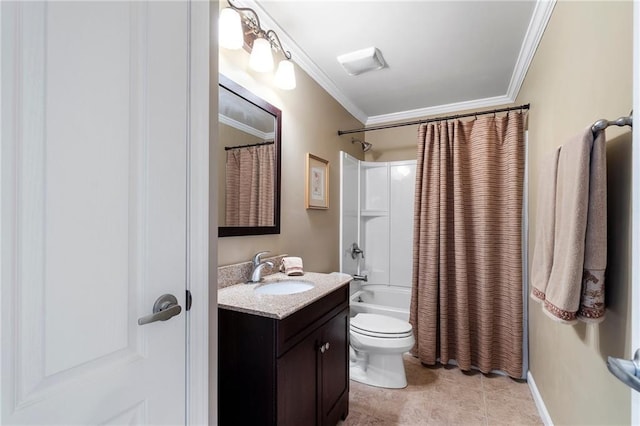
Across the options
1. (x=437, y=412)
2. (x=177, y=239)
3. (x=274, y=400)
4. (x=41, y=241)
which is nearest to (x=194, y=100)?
(x=177, y=239)

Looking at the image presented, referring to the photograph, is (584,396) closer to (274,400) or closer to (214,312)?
(274,400)

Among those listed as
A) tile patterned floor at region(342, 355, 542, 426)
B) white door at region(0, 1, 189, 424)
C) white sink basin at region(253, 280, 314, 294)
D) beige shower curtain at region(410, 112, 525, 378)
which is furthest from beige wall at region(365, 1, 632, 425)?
white door at region(0, 1, 189, 424)

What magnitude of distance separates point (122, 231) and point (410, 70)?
2.36 meters

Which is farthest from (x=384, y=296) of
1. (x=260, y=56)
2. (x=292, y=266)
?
(x=260, y=56)

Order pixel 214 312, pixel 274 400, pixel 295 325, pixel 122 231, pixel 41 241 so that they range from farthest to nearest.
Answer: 1. pixel 295 325
2. pixel 274 400
3. pixel 214 312
4. pixel 122 231
5. pixel 41 241

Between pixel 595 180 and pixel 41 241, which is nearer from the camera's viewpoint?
pixel 41 241

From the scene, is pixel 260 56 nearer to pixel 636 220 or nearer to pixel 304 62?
pixel 304 62

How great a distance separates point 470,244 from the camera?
8.18 ft

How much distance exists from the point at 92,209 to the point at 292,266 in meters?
1.31

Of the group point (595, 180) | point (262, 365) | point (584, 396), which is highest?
point (595, 180)

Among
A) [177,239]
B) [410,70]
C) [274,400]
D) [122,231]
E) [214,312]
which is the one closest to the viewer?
[122,231]

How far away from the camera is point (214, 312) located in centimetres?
95

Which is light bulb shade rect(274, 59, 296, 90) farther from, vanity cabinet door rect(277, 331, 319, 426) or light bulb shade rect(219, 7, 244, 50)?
vanity cabinet door rect(277, 331, 319, 426)

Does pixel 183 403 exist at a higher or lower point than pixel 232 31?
lower
